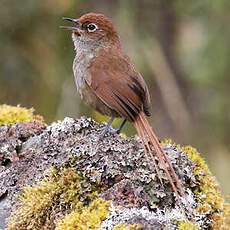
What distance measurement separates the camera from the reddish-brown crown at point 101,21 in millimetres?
4727

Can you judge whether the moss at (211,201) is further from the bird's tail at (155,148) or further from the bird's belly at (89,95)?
the bird's belly at (89,95)

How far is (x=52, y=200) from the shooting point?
3.21 metres

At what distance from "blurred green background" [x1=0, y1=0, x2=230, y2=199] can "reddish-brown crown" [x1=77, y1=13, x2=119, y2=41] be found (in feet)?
6.15

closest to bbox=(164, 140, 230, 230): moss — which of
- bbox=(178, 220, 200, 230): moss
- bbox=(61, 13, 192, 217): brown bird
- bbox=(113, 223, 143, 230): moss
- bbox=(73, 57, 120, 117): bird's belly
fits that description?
bbox=(178, 220, 200, 230): moss

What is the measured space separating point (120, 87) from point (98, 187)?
125cm

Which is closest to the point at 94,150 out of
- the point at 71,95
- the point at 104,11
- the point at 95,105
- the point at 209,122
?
the point at 95,105

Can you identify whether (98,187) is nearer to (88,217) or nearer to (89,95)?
(88,217)

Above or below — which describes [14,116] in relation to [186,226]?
above

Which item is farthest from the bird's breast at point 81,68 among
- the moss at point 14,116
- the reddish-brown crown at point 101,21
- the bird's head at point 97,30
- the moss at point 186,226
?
the moss at point 186,226

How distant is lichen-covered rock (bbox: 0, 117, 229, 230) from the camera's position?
2.97 metres

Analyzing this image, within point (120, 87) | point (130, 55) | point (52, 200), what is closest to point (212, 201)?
point (52, 200)

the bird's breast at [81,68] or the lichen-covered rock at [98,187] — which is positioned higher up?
the bird's breast at [81,68]

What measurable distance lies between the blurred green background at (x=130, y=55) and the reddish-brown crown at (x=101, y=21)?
188cm

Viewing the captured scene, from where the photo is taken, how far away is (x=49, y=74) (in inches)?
291
